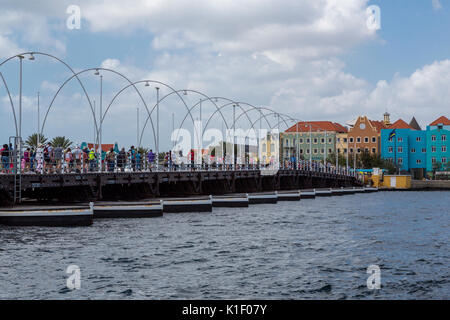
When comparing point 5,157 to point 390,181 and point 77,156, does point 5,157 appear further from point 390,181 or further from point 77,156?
point 390,181

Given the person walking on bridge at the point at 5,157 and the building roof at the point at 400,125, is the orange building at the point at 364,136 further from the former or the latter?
the person walking on bridge at the point at 5,157

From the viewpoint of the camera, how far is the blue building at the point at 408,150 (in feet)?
545

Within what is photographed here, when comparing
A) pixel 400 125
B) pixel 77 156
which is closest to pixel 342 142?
pixel 400 125

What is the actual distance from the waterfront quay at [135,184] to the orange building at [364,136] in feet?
289

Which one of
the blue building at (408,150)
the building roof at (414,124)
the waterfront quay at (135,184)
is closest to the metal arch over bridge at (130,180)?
the waterfront quay at (135,184)

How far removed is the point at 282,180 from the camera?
87.8 meters

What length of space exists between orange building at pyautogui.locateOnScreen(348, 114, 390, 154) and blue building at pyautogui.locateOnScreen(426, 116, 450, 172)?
13877 mm

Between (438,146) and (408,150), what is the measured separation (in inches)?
317

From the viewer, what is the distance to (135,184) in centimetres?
5366

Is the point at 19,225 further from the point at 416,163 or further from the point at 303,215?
the point at 416,163

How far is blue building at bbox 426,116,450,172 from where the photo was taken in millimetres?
162125

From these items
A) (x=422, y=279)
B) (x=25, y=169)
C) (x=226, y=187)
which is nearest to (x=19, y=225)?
(x=25, y=169)

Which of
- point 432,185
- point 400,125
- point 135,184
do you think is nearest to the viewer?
point 135,184
